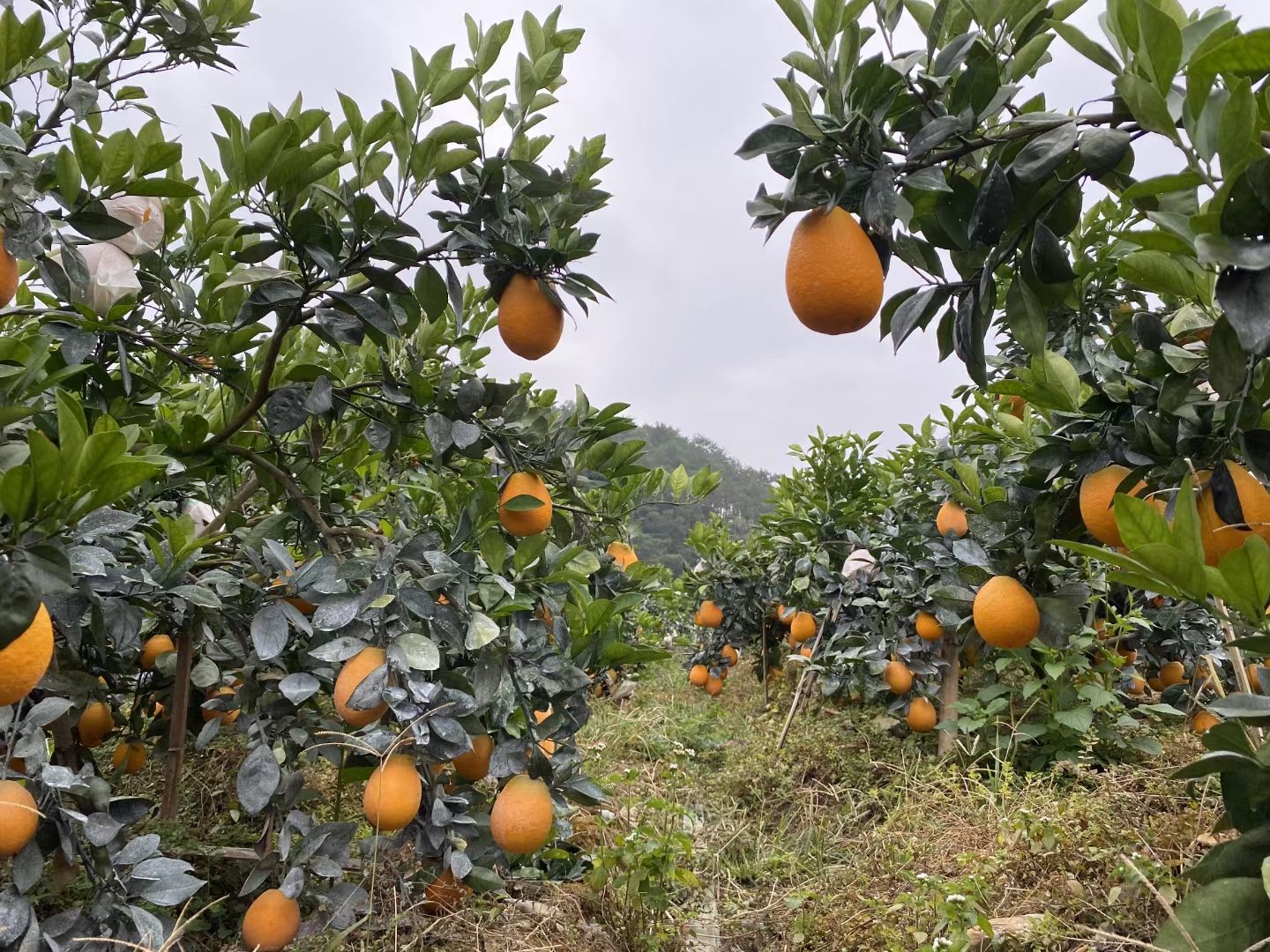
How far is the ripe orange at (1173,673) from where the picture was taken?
375 centimetres

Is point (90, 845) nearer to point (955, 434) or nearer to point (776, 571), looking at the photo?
point (955, 434)


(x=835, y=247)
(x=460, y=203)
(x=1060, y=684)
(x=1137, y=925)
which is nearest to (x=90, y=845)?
(x=460, y=203)

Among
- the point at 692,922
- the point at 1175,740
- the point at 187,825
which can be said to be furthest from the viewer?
the point at 1175,740

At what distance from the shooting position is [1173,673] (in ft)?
12.3

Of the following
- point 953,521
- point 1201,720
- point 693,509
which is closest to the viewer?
point 1201,720

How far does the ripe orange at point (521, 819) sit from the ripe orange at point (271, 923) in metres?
0.49

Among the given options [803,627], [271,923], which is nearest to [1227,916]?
[271,923]

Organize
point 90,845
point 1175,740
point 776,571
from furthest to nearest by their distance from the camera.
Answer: point 776,571 → point 1175,740 → point 90,845

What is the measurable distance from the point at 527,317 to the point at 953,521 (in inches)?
82.4

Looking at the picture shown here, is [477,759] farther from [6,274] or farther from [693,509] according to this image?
[693,509]

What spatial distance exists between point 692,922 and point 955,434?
2.38 metres

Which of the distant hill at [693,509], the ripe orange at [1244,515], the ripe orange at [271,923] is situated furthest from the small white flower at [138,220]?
the distant hill at [693,509]

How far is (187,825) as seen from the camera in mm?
2268

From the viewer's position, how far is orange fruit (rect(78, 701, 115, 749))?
1955 millimetres
